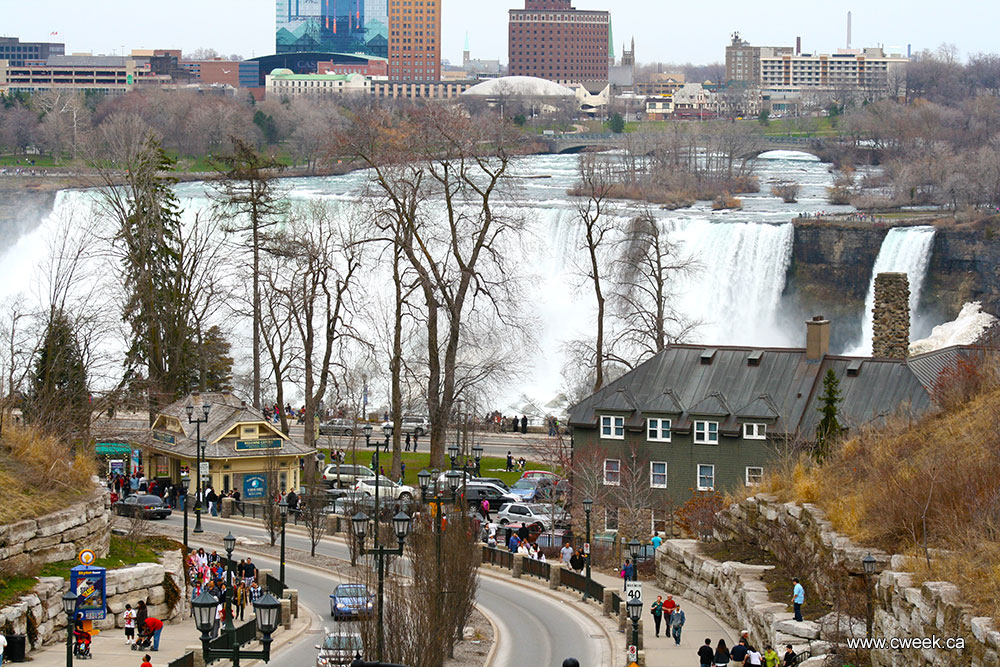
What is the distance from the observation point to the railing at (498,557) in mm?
39938

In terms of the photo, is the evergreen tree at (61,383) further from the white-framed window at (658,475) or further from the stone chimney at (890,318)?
the stone chimney at (890,318)

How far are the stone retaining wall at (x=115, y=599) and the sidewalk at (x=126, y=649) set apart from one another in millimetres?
234

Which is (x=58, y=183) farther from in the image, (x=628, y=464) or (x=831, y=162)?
(x=628, y=464)

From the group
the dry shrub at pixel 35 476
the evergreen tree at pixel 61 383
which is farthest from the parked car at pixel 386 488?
the dry shrub at pixel 35 476

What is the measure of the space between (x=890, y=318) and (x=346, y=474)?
19.1 m

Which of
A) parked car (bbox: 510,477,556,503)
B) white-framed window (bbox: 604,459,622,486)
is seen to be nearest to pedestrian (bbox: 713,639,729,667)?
white-framed window (bbox: 604,459,622,486)

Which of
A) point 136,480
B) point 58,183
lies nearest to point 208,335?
point 136,480

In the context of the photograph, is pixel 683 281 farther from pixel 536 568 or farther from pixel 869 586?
pixel 869 586

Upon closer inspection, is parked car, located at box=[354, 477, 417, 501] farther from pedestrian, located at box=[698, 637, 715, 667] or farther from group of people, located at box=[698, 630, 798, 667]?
pedestrian, located at box=[698, 637, 715, 667]

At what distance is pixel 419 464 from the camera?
56750mm

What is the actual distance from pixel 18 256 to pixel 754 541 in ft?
270

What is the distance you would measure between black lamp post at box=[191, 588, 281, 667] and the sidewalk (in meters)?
1.13

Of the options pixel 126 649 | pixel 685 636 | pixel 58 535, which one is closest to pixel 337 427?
pixel 685 636

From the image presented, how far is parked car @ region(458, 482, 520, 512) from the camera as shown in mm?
47531
